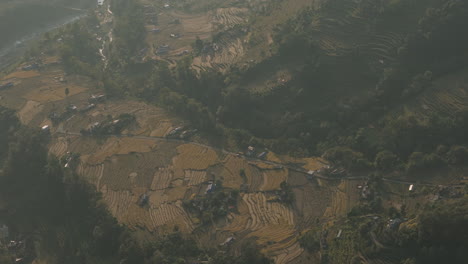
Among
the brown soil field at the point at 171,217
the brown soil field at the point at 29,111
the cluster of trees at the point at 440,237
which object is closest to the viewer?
the cluster of trees at the point at 440,237

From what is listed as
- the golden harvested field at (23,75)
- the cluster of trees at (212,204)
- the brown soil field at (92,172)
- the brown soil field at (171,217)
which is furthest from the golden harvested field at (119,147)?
the golden harvested field at (23,75)

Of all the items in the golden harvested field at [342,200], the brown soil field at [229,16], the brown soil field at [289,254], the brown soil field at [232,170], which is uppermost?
the brown soil field at [229,16]

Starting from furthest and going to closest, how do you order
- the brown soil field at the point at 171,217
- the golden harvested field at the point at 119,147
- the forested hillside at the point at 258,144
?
the golden harvested field at the point at 119,147 < the brown soil field at the point at 171,217 < the forested hillside at the point at 258,144

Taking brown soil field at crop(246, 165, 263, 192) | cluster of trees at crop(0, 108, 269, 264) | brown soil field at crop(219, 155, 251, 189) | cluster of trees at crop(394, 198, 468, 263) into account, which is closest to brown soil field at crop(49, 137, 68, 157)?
cluster of trees at crop(0, 108, 269, 264)

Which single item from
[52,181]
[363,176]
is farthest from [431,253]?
[52,181]

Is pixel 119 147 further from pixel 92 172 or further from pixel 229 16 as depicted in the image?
pixel 229 16

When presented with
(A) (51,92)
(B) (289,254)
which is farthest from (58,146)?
(B) (289,254)

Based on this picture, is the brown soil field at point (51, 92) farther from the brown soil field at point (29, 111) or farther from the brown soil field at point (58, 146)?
the brown soil field at point (58, 146)

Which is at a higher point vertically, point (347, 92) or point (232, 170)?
point (347, 92)

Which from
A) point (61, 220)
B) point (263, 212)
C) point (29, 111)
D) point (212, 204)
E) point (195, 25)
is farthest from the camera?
point (195, 25)

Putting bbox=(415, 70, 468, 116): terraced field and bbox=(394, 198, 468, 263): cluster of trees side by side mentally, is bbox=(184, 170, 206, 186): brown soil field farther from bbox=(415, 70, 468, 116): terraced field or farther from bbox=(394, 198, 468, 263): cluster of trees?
bbox=(415, 70, 468, 116): terraced field

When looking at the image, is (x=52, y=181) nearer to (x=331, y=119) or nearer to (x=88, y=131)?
(x=88, y=131)
